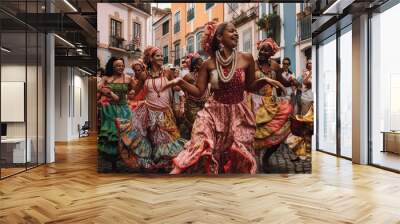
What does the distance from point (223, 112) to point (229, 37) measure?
138cm

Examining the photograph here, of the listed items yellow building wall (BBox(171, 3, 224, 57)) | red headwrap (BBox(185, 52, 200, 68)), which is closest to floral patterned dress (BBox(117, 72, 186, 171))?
red headwrap (BBox(185, 52, 200, 68))

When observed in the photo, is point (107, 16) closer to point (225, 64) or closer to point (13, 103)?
point (225, 64)

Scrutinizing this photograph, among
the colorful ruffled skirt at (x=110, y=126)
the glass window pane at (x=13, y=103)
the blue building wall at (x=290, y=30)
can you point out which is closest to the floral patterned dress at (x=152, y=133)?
the colorful ruffled skirt at (x=110, y=126)

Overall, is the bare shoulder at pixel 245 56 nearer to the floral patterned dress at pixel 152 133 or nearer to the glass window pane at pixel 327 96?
the floral patterned dress at pixel 152 133

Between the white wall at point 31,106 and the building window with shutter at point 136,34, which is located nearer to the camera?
the building window with shutter at point 136,34

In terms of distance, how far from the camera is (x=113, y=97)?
7.14m

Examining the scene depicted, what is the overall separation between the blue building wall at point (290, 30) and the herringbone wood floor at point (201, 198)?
7.38 feet

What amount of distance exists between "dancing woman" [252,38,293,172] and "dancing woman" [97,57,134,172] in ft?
7.88

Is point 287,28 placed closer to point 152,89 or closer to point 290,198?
point 152,89

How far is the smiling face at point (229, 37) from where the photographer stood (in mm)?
7055

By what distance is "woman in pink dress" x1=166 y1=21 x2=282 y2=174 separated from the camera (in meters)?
7.02

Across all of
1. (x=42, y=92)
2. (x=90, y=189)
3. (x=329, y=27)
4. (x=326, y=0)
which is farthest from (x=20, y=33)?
(x=329, y=27)

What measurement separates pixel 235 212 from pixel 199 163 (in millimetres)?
2807

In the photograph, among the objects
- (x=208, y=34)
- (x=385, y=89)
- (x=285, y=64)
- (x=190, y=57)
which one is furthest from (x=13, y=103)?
(x=385, y=89)
